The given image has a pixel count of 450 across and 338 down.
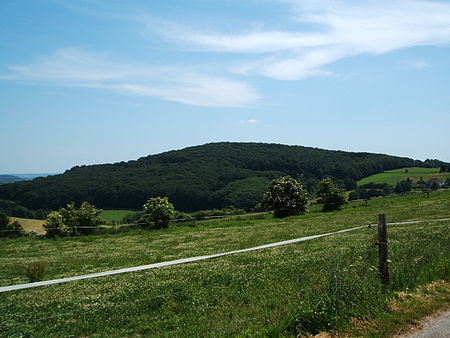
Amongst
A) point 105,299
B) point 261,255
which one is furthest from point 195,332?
point 261,255

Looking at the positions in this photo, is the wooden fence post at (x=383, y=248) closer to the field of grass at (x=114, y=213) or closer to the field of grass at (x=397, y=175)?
the field of grass at (x=114, y=213)

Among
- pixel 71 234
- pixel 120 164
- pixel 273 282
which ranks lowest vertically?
pixel 71 234

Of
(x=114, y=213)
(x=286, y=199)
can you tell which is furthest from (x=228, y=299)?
(x=114, y=213)

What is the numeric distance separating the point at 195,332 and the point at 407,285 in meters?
4.46

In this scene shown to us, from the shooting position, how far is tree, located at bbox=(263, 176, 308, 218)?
49.2 m

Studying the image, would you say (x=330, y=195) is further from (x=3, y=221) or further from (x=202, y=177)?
(x=202, y=177)

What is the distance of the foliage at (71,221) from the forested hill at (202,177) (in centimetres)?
6529

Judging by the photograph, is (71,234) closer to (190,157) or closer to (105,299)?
(105,299)

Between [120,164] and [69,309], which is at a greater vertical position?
[120,164]

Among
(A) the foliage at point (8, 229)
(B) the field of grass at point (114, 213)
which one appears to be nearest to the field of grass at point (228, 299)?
(A) the foliage at point (8, 229)

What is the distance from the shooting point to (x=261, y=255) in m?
16.3

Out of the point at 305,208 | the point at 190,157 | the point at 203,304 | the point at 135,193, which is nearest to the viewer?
the point at 203,304

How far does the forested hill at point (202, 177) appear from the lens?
383ft

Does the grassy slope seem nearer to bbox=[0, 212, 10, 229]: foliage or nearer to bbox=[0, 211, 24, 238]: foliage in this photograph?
bbox=[0, 211, 24, 238]: foliage
